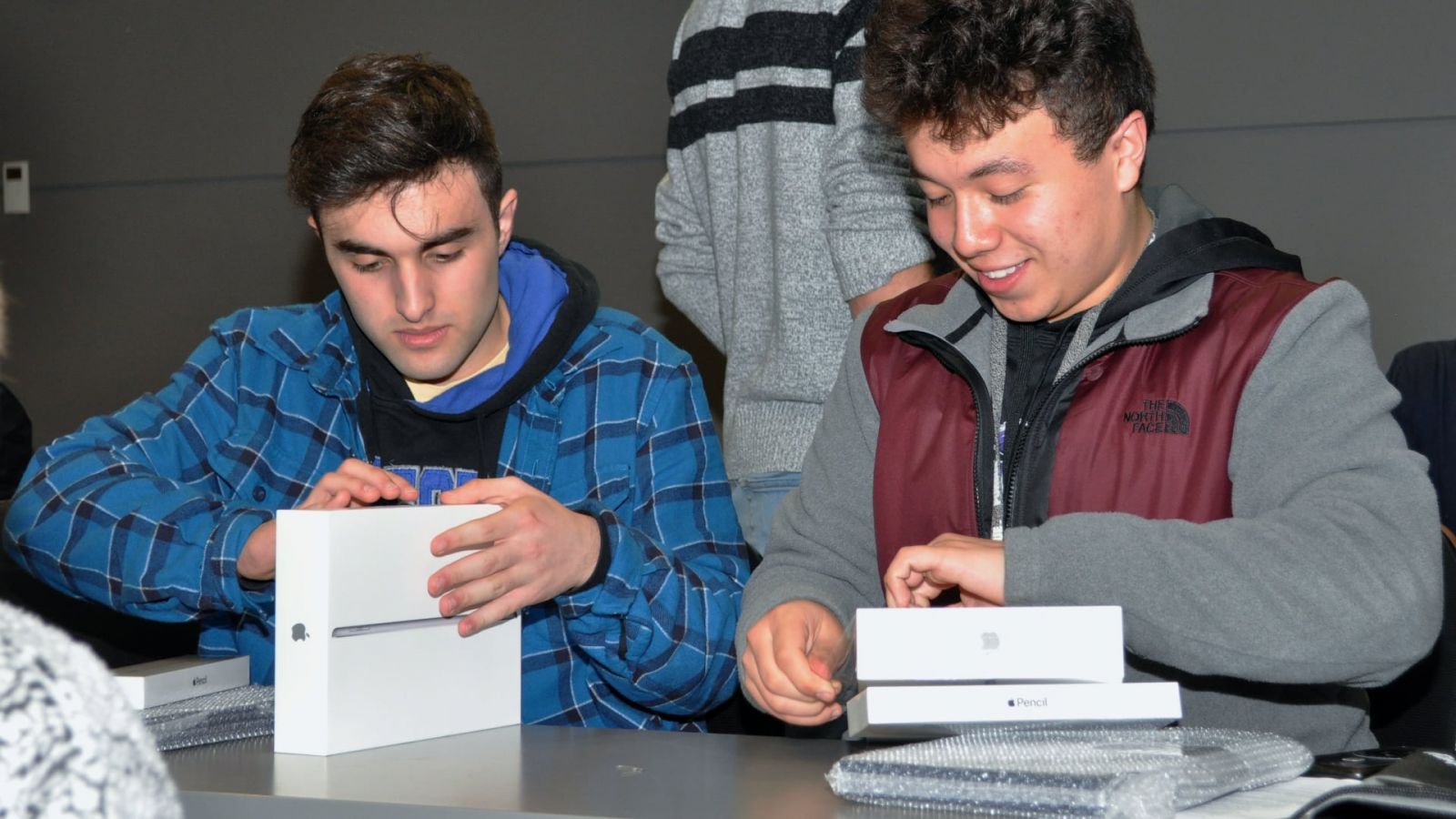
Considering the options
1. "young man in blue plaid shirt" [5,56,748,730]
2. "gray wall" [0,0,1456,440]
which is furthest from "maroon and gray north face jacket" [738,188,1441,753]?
"gray wall" [0,0,1456,440]

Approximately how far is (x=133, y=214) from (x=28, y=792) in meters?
3.34

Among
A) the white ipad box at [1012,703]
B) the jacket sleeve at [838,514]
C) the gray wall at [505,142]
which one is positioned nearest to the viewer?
the white ipad box at [1012,703]

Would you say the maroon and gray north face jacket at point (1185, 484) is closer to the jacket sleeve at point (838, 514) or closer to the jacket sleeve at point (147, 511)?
the jacket sleeve at point (838, 514)

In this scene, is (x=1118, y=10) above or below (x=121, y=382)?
above

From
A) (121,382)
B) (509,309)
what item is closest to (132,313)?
(121,382)

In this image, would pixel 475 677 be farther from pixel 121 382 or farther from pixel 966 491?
pixel 121 382

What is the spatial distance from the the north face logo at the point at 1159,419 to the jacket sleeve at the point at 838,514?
0.30 metres

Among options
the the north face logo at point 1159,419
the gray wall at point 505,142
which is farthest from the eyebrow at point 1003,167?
the gray wall at point 505,142

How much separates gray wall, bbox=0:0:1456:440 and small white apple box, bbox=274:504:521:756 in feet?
5.69

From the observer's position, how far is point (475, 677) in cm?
135

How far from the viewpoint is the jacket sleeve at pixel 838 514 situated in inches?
58.9

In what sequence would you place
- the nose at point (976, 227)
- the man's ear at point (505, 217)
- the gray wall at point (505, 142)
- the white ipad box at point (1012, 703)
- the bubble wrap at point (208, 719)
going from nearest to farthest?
the white ipad box at point (1012, 703), the bubble wrap at point (208, 719), the nose at point (976, 227), the man's ear at point (505, 217), the gray wall at point (505, 142)

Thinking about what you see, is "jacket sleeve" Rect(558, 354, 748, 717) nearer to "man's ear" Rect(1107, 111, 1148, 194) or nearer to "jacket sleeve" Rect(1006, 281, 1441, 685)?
"jacket sleeve" Rect(1006, 281, 1441, 685)

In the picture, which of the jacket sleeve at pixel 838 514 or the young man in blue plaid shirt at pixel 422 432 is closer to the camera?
the jacket sleeve at pixel 838 514
